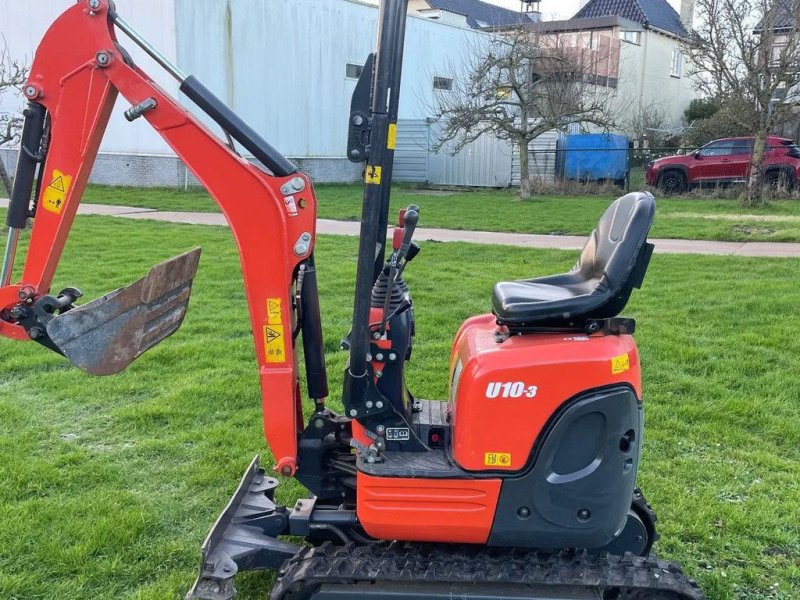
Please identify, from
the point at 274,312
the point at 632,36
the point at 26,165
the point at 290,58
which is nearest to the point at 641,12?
the point at 632,36

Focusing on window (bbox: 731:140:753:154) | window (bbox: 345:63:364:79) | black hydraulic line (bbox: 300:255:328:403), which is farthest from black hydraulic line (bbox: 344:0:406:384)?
window (bbox: 345:63:364:79)

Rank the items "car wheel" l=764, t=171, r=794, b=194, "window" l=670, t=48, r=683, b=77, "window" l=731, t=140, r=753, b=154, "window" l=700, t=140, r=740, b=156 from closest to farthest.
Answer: "car wheel" l=764, t=171, r=794, b=194 < "window" l=731, t=140, r=753, b=154 < "window" l=700, t=140, r=740, b=156 < "window" l=670, t=48, r=683, b=77

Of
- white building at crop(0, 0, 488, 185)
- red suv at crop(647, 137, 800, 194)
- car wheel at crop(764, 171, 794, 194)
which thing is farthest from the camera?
white building at crop(0, 0, 488, 185)

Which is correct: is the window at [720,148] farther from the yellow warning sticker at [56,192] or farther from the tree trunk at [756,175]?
the yellow warning sticker at [56,192]

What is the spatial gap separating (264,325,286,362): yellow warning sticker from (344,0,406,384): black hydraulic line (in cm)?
31

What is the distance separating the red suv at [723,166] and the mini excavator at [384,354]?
18.8 metres

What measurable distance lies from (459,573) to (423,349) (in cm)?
376

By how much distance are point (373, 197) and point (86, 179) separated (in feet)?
3.93

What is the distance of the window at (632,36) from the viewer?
108ft

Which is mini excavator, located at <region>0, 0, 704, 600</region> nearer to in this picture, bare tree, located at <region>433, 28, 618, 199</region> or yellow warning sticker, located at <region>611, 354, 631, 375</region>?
yellow warning sticker, located at <region>611, 354, 631, 375</region>

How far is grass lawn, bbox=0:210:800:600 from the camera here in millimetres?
3521

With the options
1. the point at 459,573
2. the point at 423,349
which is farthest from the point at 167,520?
the point at 423,349

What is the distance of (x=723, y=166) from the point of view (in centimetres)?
2067

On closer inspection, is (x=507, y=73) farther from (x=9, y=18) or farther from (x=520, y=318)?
(x=520, y=318)
